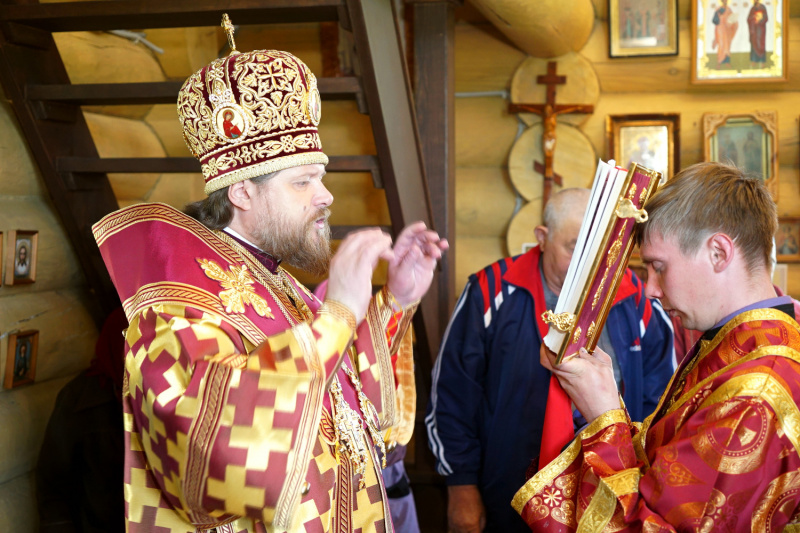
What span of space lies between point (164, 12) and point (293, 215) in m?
1.09

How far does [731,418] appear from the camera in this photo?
1.35 meters

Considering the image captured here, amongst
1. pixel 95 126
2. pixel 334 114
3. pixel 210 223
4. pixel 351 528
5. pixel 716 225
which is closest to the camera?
pixel 716 225

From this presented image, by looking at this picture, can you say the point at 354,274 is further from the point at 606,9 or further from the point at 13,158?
the point at 606,9

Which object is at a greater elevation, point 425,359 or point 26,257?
point 26,257

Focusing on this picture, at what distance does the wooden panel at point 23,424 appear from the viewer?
8.59 feet

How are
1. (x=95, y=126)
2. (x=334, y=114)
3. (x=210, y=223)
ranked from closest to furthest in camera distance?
(x=210, y=223) → (x=95, y=126) → (x=334, y=114)

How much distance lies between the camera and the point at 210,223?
72.5 inches

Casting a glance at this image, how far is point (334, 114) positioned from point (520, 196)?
110cm

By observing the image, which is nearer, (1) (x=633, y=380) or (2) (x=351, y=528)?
(2) (x=351, y=528)

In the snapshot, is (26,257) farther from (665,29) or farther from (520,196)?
(665,29)

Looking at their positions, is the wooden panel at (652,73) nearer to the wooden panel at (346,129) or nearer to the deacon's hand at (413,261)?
the wooden panel at (346,129)

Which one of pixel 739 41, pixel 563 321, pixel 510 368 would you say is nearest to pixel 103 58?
pixel 510 368

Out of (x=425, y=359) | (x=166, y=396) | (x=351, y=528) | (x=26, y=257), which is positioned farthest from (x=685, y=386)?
(x=26, y=257)

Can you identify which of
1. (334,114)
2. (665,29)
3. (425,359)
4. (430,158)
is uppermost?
(665,29)
